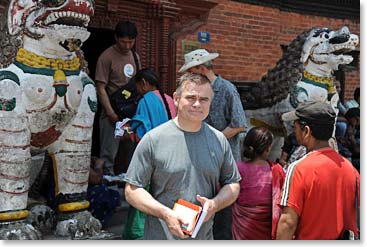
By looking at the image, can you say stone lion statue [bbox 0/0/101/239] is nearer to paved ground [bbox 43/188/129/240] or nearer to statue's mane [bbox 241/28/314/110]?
paved ground [bbox 43/188/129/240]

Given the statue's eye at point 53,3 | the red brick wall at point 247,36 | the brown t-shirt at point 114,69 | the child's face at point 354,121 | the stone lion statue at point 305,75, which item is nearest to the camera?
the statue's eye at point 53,3

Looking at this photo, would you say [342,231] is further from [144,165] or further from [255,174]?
[144,165]

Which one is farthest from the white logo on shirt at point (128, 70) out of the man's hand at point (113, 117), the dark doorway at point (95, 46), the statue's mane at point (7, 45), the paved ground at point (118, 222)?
the statue's mane at point (7, 45)

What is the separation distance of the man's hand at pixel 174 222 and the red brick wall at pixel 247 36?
4.93 meters

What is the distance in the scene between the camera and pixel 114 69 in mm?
6633

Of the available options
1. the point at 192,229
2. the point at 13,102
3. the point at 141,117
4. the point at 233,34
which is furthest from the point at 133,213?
the point at 233,34

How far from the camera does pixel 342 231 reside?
3.59 meters

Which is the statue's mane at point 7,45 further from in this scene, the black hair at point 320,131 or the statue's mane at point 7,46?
the black hair at point 320,131

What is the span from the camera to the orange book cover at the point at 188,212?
3.13 m

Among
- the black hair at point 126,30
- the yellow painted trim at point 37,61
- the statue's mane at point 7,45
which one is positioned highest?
the black hair at point 126,30

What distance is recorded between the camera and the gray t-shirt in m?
3.23

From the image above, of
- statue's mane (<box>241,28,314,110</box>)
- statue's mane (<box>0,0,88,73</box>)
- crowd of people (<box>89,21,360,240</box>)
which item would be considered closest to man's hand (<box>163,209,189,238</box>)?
crowd of people (<box>89,21,360,240</box>)

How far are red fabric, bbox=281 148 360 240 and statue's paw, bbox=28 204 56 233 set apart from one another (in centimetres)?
261

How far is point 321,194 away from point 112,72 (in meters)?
3.72
